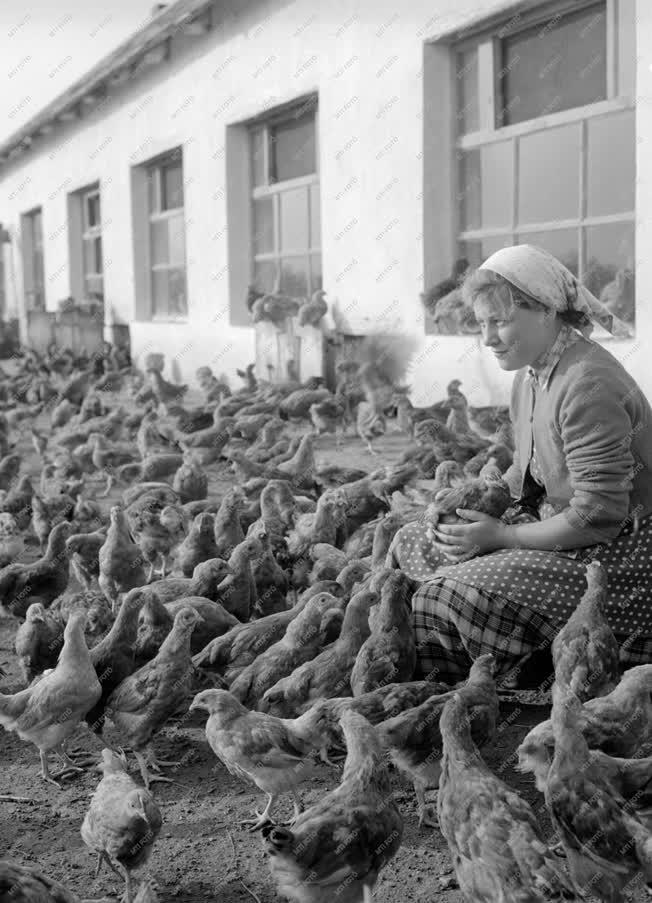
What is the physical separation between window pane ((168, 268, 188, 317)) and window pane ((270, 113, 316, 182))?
12.7 ft

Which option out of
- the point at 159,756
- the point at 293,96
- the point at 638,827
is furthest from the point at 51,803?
the point at 293,96

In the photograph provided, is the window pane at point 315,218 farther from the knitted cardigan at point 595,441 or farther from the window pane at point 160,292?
the knitted cardigan at point 595,441

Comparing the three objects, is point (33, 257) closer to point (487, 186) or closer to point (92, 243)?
point (92, 243)

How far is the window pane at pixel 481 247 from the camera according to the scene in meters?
10.4

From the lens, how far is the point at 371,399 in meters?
10.9

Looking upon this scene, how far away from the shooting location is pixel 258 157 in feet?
48.8

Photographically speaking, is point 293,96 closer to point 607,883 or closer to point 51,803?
point 51,803

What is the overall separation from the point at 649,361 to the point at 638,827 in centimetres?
573

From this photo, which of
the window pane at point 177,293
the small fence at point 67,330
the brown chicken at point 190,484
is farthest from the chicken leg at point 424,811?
the small fence at point 67,330

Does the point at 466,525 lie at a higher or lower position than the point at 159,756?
higher

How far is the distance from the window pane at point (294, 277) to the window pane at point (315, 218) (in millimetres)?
339

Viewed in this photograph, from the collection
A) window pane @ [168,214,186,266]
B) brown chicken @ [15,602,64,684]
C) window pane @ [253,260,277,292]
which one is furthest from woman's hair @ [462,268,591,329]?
window pane @ [168,214,186,266]

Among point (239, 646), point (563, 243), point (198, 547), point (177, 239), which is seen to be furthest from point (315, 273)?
point (239, 646)

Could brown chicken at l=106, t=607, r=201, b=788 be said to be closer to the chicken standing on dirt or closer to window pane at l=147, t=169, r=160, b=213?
the chicken standing on dirt
